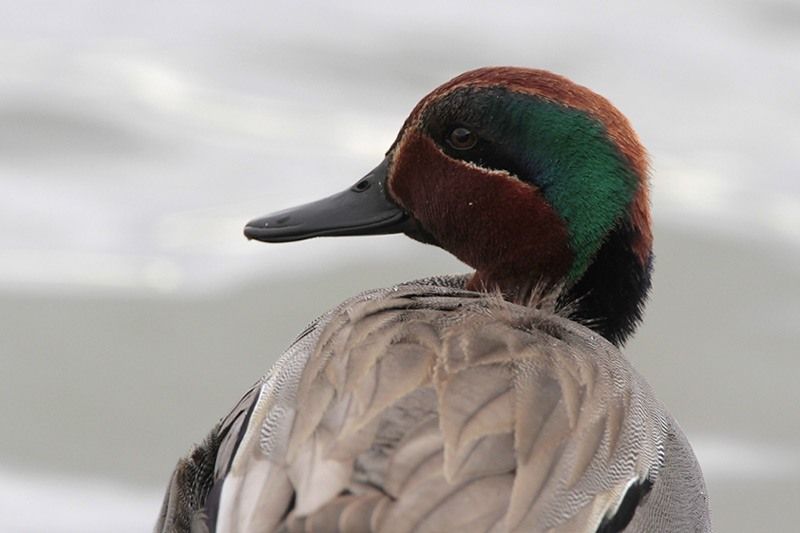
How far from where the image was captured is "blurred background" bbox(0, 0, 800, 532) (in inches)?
263

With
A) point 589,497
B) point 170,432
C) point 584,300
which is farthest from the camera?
point 170,432

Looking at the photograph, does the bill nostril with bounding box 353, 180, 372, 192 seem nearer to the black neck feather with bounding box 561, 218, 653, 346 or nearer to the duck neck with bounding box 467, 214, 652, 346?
the duck neck with bounding box 467, 214, 652, 346

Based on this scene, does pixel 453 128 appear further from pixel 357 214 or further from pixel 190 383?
pixel 190 383

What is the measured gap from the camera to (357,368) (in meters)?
3.98

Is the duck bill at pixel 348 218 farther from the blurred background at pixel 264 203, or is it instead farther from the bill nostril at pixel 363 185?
the blurred background at pixel 264 203

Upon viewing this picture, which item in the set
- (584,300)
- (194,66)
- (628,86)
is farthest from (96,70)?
(584,300)

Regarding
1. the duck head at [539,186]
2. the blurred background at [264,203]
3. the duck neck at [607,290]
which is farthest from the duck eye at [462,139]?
the blurred background at [264,203]

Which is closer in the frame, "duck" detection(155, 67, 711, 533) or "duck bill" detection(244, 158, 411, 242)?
"duck" detection(155, 67, 711, 533)

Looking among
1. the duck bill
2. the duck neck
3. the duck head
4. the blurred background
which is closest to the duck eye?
the duck head

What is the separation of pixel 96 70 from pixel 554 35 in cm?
243

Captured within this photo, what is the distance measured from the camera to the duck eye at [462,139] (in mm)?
4984

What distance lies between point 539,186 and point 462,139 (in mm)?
264

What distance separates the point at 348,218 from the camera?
17.3 feet

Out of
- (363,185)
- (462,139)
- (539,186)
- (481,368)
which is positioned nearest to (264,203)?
(363,185)
